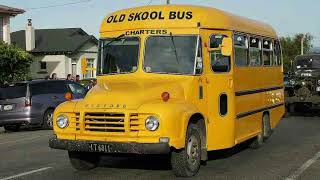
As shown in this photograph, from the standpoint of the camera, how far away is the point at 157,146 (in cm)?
800

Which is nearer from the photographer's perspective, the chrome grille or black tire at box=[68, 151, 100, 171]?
the chrome grille

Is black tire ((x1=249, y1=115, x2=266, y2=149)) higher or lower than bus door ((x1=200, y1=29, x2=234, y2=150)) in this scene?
lower

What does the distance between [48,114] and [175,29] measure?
33.9 ft

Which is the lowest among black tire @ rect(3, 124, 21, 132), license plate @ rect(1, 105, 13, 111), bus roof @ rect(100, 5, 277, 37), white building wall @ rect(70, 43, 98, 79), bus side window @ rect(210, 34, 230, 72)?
black tire @ rect(3, 124, 21, 132)

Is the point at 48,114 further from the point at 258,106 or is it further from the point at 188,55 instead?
the point at 188,55

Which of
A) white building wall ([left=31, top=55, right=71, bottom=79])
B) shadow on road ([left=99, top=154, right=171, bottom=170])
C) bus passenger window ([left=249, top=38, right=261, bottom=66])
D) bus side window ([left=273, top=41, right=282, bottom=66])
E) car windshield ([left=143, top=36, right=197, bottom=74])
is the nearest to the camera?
car windshield ([left=143, top=36, right=197, bottom=74])

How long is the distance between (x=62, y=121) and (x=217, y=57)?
279 cm

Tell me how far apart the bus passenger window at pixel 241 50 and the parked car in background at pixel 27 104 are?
911 centimetres

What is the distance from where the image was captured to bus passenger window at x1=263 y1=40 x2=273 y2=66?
41.8 ft

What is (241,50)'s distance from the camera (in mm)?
10945

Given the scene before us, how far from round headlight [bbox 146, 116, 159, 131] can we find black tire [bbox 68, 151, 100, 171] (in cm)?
173

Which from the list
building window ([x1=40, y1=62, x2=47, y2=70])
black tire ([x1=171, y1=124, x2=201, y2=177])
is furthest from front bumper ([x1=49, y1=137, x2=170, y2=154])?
building window ([x1=40, y1=62, x2=47, y2=70])

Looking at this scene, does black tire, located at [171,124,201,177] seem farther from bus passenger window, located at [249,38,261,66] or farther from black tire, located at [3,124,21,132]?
black tire, located at [3,124,21,132]

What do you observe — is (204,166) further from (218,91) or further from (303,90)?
(303,90)
